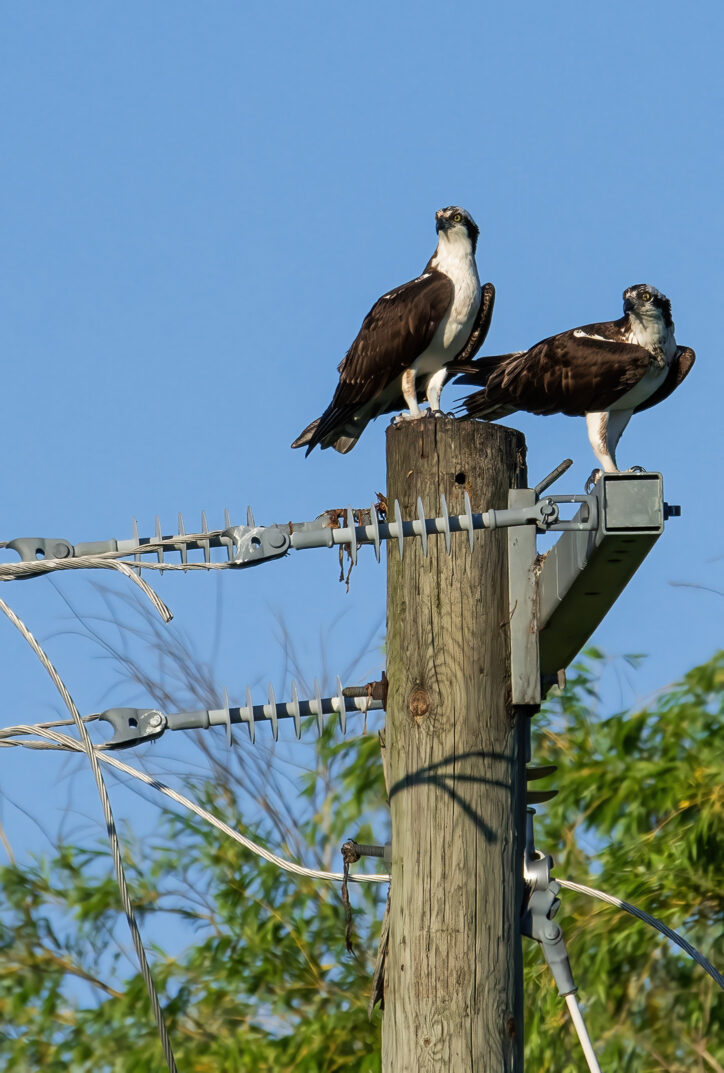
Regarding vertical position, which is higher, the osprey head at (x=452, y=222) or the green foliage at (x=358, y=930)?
the osprey head at (x=452, y=222)

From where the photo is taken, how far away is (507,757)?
13.0 feet

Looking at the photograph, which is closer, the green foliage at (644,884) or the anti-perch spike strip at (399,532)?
the anti-perch spike strip at (399,532)

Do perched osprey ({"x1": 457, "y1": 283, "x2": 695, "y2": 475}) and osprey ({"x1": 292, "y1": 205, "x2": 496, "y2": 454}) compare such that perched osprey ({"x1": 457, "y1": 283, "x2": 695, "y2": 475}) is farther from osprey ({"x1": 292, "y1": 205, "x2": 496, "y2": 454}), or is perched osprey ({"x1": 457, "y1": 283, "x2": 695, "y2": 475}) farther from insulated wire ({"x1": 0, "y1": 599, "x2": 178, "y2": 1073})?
insulated wire ({"x1": 0, "y1": 599, "x2": 178, "y2": 1073})

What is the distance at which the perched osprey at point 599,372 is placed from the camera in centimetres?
618

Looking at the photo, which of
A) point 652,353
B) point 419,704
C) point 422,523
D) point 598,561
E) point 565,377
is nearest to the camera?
point 422,523

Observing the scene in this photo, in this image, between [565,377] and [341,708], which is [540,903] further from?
[565,377]

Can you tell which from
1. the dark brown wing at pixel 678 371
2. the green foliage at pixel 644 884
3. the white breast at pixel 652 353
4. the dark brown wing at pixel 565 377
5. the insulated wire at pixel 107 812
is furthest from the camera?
the green foliage at pixel 644 884

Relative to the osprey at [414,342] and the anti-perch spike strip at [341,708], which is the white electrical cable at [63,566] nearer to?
the anti-perch spike strip at [341,708]

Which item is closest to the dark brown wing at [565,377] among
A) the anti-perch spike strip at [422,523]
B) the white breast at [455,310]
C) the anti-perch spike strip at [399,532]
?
the white breast at [455,310]

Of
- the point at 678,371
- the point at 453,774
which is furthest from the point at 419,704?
the point at 678,371

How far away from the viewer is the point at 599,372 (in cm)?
623

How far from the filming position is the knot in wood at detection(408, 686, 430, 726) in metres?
3.97

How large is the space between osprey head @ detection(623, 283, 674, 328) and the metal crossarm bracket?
110 inches

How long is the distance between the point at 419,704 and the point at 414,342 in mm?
2587
